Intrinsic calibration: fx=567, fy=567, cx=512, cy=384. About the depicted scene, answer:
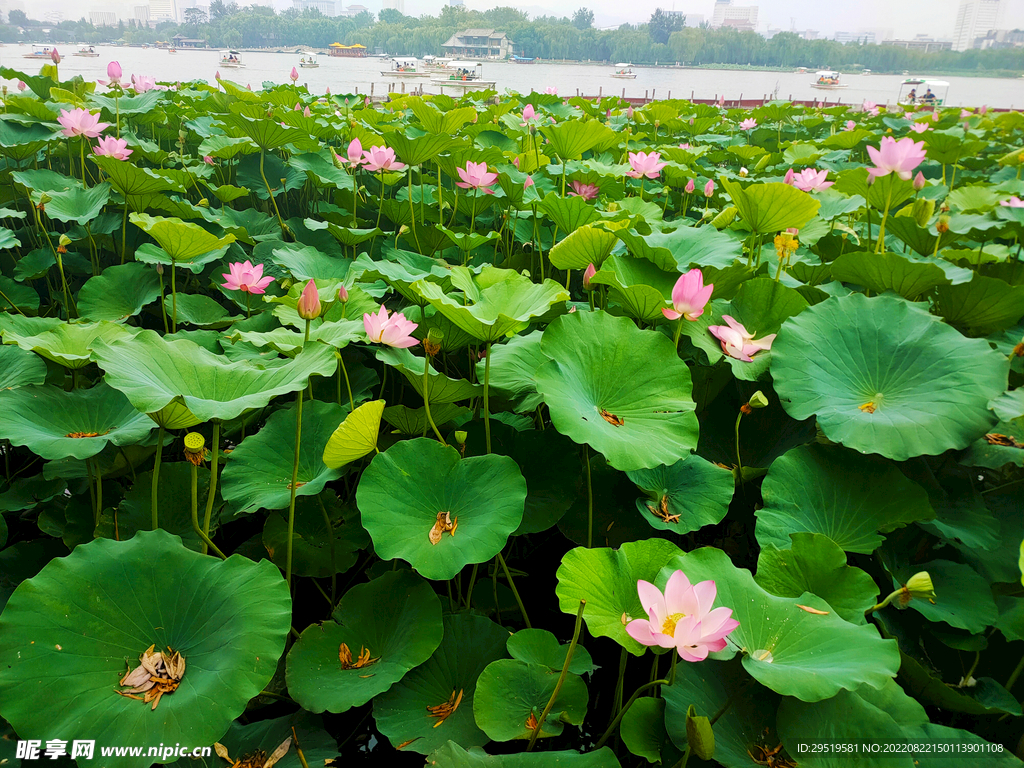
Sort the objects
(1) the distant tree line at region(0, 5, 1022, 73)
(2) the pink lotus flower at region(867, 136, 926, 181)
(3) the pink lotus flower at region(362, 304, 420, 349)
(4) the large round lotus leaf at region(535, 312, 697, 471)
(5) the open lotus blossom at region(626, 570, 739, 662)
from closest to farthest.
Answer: (5) the open lotus blossom at region(626, 570, 739, 662) → (4) the large round lotus leaf at region(535, 312, 697, 471) → (3) the pink lotus flower at region(362, 304, 420, 349) → (2) the pink lotus flower at region(867, 136, 926, 181) → (1) the distant tree line at region(0, 5, 1022, 73)

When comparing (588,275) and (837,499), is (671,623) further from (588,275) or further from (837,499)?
(588,275)

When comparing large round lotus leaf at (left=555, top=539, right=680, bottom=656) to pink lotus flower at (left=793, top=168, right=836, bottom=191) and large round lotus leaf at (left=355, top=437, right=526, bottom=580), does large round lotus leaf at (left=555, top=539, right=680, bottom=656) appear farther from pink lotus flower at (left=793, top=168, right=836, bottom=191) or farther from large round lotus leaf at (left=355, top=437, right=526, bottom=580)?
pink lotus flower at (left=793, top=168, right=836, bottom=191)

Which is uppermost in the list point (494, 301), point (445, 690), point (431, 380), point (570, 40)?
point (570, 40)

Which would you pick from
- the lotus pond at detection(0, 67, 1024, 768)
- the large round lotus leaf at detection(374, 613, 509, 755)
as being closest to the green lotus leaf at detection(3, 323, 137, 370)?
the lotus pond at detection(0, 67, 1024, 768)

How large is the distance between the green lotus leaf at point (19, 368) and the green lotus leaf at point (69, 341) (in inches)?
1.0

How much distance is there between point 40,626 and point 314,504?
1.39 ft

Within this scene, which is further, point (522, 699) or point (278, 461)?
point (278, 461)

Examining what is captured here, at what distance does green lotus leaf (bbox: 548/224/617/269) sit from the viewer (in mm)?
1143

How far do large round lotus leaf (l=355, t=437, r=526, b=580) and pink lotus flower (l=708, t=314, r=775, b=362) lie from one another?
48 cm

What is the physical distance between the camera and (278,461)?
1.01 m

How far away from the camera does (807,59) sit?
52.1 metres

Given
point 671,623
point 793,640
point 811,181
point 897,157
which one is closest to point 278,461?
point 671,623

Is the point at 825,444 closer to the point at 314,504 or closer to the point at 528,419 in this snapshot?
the point at 528,419

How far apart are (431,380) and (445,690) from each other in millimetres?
494
